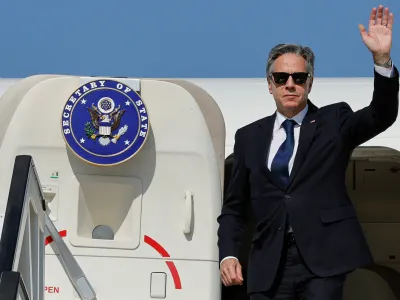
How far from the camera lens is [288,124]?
13.4 ft

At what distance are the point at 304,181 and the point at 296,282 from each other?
436mm

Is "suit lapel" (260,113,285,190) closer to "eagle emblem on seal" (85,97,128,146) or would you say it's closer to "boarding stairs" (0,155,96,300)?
"boarding stairs" (0,155,96,300)

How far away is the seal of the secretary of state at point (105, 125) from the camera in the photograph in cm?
522

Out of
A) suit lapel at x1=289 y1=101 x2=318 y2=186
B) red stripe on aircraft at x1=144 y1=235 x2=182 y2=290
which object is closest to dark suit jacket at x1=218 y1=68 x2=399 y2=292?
suit lapel at x1=289 y1=101 x2=318 y2=186

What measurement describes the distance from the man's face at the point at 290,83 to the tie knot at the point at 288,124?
53mm

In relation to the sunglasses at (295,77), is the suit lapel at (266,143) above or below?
below

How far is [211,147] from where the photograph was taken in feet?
17.4

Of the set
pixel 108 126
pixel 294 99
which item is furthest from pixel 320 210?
pixel 108 126

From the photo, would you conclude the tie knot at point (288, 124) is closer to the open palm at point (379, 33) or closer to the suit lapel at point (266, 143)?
the suit lapel at point (266, 143)

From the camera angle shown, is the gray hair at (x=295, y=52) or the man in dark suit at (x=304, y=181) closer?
the man in dark suit at (x=304, y=181)

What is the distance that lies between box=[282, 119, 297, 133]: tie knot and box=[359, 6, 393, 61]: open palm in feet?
1.70

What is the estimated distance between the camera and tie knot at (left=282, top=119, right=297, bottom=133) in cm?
408

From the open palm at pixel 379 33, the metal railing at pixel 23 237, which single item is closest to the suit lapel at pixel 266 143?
the open palm at pixel 379 33

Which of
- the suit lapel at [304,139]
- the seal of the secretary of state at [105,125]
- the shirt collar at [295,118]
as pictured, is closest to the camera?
the suit lapel at [304,139]
